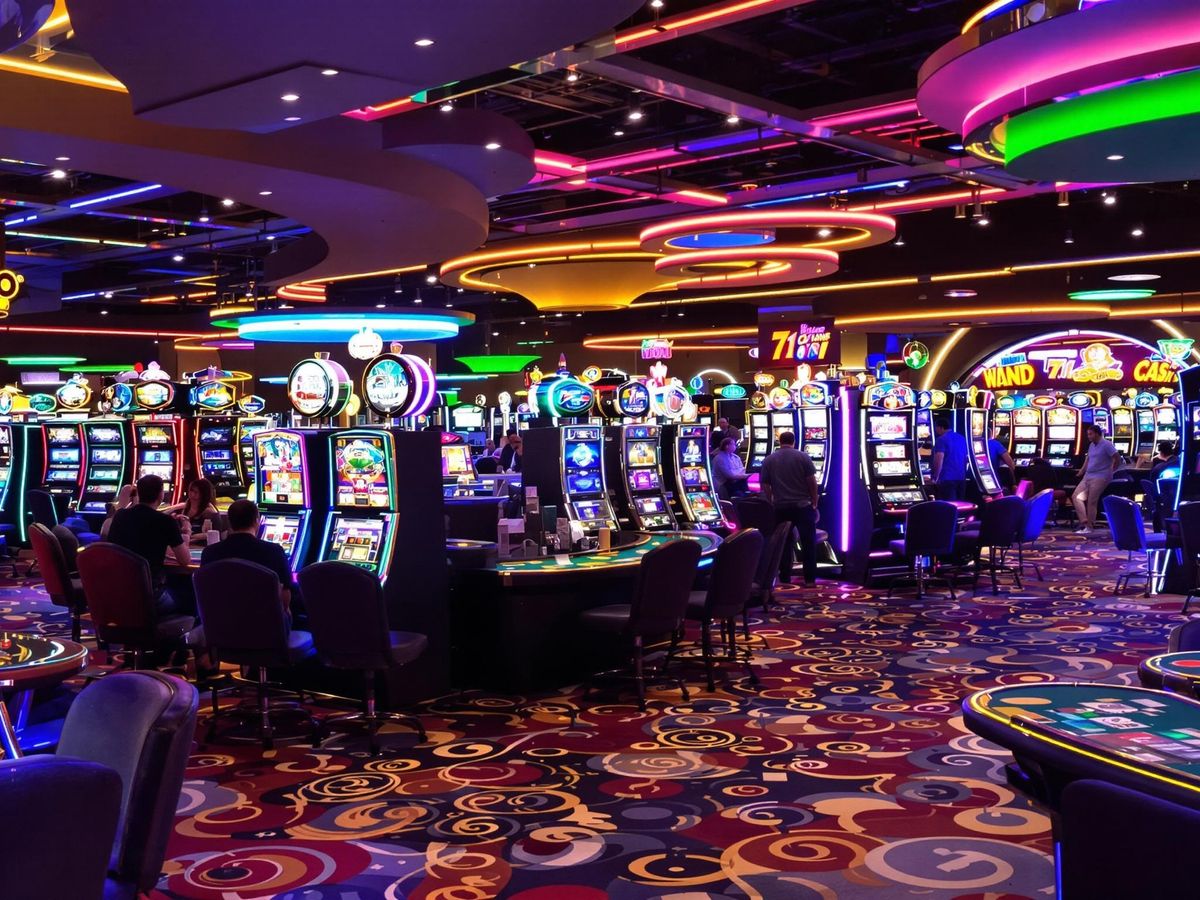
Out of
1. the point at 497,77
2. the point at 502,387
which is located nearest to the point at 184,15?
the point at 497,77

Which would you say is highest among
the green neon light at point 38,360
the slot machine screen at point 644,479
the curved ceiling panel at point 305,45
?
the green neon light at point 38,360

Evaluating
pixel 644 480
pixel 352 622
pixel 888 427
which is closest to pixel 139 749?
pixel 352 622

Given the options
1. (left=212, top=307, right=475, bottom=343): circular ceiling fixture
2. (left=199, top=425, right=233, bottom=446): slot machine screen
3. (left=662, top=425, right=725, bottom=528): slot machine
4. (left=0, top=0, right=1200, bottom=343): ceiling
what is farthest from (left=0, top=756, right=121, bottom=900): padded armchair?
(left=212, top=307, right=475, bottom=343): circular ceiling fixture

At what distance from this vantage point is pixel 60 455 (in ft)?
42.7

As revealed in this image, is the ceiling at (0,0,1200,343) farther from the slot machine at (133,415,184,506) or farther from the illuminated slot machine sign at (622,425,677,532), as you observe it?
the illuminated slot machine sign at (622,425,677,532)

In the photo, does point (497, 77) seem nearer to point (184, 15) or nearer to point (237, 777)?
point (184, 15)

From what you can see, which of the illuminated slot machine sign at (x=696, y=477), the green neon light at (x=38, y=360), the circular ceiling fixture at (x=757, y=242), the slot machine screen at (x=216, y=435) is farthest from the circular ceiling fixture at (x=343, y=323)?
the illuminated slot machine sign at (x=696, y=477)

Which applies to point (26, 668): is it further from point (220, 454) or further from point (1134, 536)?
point (220, 454)

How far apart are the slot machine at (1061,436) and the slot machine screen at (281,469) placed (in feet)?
47.1

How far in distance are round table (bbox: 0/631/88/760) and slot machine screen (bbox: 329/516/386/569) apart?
2.11 meters

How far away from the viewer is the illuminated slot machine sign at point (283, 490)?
6.57 meters

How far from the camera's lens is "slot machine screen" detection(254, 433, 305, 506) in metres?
6.63

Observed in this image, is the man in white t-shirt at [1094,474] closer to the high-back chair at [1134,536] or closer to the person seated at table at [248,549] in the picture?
the high-back chair at [1134,536]

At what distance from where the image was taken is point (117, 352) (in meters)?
24.6
